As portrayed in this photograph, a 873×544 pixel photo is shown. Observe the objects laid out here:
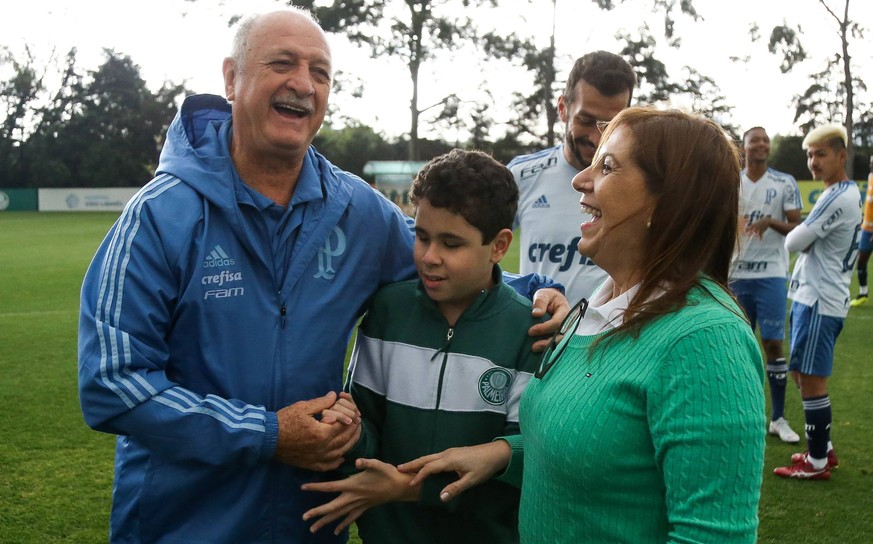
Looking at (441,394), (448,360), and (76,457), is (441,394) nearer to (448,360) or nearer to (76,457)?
(448,360)

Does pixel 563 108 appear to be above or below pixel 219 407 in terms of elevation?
above

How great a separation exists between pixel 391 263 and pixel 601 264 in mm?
963

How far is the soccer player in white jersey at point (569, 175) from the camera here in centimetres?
358

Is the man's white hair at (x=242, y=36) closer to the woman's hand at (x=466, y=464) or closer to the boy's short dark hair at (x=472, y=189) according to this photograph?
the boy's short dark hair at (x=472, y=189)

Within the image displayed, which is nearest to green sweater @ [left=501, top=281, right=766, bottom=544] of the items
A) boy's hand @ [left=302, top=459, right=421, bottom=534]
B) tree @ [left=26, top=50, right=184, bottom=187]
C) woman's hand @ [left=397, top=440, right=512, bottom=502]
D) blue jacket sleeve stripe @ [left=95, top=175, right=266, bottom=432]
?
woman's hand @ [left=397, top=440, right=512, bottom=502]

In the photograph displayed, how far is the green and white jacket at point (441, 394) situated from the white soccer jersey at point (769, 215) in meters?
4.72

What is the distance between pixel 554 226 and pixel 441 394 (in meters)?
1.72

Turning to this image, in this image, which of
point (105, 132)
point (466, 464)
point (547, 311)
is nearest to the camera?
point (466, 464)

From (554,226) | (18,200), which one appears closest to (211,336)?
(554,226)

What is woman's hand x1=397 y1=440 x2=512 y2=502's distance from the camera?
85.3 inches

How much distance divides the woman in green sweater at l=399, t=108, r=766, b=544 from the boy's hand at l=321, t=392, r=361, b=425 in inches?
21.4

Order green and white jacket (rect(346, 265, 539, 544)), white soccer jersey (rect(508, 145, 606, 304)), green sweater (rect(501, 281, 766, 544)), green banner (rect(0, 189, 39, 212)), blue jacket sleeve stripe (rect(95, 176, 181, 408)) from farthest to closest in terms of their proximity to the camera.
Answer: green banner (rect(0, 189, 39, 212)) < white soccer jersey (rect(508, 145, 606, 304)) < green and white jacket (rect(346, 265, 539, 544)) < blue jacket sleeve stripe (rect(95, 176, 181, 408)) < green sweater (rect(501, 281, 766, 544))

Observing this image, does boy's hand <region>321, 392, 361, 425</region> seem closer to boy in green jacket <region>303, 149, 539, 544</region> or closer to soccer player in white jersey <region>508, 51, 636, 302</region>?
boy in green jacket <region>303, 149, 539, 544</region>

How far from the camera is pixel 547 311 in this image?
2.51 meters
